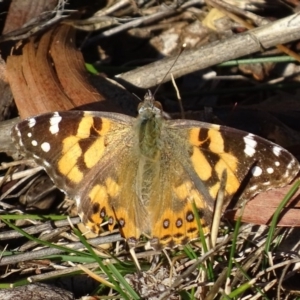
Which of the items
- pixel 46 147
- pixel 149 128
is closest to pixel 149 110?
pixel 149 128

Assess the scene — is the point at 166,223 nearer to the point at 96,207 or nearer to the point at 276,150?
the point at 96,207

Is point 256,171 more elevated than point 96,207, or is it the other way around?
point 256,171

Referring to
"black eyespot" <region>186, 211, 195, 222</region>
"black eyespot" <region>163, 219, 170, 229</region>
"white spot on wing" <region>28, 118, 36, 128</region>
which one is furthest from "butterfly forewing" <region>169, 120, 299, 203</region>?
"white spot on wing" <region>28, 118, 36, 128</region>

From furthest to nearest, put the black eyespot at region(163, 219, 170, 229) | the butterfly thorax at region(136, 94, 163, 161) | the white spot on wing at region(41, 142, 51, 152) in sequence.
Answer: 1. the butterfly thorax at region(136, 94, 163, 161)
2. the white spot on wing at region(41, 142, 51, 152)
3. the black eyespot at region(163, 219, 170, 229)

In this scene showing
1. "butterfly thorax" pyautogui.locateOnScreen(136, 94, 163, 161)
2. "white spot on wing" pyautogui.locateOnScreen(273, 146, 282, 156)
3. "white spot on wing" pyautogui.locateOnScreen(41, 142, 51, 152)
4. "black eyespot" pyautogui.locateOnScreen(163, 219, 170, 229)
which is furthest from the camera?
"butterfly thorax" pyautogui.locateOnScreen(136, 94, 163, 161)

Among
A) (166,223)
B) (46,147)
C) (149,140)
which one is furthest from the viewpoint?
(149,140)

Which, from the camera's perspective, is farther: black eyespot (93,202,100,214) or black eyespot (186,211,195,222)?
black eyespot (93,202,100,214)

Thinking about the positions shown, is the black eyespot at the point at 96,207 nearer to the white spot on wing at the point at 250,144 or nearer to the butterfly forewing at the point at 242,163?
the butterfly forewing at the point at 242,163

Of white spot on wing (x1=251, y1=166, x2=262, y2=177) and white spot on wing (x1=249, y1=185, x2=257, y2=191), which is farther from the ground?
white spot on wing (x1=251, y1=166, x2=262, y2=177)

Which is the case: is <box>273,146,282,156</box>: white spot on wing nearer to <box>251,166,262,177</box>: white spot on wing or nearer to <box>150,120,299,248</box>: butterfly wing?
<box>150,120,299,248</box>: butterfly wing

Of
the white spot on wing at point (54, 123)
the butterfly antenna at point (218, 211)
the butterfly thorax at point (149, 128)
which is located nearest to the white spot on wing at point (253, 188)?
the butterfly antenna at point (218, 211)
